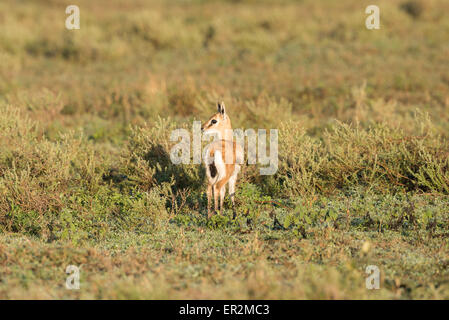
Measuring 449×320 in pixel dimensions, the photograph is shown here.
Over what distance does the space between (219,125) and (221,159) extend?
72 centimetres

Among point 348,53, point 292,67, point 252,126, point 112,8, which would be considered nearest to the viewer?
point 252,126

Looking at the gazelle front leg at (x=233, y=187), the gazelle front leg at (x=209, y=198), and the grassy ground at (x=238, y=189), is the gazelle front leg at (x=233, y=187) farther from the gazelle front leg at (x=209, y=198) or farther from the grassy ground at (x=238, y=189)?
the gazelle front leg at (x=209, y=198)

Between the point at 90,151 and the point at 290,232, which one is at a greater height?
the point at 90,151

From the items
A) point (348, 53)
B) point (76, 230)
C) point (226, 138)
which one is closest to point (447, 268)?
point (226, 138)

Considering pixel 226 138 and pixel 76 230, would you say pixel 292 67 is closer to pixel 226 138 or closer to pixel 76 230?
pixel 226 138

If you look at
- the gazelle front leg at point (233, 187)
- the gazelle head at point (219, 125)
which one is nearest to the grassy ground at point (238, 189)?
the gazelle front leg at point (233, 187)

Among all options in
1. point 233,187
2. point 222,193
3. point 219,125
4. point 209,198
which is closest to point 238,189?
point 233,187

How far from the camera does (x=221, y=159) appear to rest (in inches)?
249

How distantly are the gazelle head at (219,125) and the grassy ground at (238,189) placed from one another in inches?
32.8

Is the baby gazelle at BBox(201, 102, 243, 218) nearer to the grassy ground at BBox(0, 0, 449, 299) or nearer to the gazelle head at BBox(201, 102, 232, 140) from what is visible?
the gazelle head at BBox(201, 102, 232, 140)

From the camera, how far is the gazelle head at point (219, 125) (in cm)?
683

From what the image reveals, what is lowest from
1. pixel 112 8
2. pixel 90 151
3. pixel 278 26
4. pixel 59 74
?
pixel 90 151

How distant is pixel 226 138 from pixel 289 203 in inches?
49.2

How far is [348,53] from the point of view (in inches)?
634
